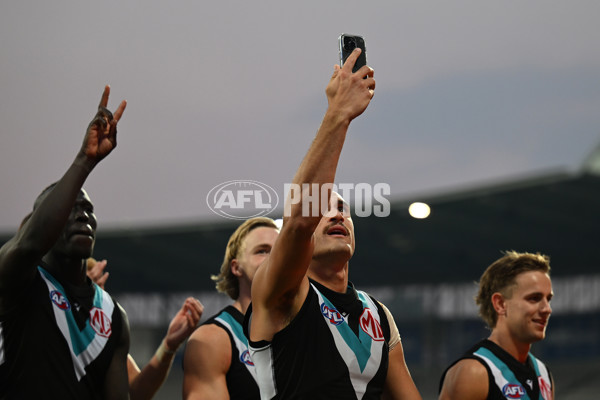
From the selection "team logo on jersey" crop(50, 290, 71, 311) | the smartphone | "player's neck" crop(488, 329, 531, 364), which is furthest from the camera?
"player's neck" crop(488, 329, 531, 364)

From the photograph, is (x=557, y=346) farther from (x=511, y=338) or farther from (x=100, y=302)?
(x=100, y=302)

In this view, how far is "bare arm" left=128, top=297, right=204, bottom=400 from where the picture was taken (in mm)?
5953

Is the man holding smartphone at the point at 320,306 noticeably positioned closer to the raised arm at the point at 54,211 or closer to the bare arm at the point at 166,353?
the raised arm at the point at 54,211

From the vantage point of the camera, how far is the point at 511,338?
20.4 ft

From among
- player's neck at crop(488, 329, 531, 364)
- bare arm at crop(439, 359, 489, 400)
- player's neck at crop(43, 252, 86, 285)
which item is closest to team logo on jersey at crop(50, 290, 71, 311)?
player's neck at crop(43, 252, 86, 285)

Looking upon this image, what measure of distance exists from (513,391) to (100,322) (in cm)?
300

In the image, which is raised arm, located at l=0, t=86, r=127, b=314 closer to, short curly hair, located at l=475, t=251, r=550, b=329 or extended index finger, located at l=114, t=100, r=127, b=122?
extended index finger, located at l=114, t=100, r=127, b=122

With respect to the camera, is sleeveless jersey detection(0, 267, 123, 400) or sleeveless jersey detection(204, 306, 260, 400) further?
sleeveless jersey detection(204, 306, 260, 400)

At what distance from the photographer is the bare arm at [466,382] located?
564 cm

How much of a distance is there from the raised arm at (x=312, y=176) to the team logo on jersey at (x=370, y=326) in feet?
2.06

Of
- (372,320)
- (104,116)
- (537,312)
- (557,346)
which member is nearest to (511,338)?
(537,312)

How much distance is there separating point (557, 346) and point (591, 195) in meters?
8.77

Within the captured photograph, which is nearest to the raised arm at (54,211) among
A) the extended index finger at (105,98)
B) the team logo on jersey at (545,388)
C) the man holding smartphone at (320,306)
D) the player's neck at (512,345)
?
the extended index finger at (105,98)

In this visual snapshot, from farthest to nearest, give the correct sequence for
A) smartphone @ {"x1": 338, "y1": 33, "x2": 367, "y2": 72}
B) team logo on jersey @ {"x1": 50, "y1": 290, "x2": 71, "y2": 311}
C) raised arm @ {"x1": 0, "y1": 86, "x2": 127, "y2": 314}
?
team logo on jersey @ {"x1": 50, "y1": 290, "x2": 71, "y2": 311}
raised arm @ {"x1": 0, "y1": 86, "x2": 127, "y2": 314}
smartphone @ {"x1": 338, "y1": 33, "x2": 367, "y2": 72}
